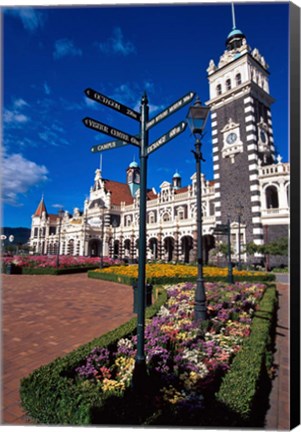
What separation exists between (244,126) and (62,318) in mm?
25803

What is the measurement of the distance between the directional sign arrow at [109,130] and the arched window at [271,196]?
2497 cm

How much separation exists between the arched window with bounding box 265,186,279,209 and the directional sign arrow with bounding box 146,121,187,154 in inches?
983

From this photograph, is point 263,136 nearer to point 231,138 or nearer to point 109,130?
point 231,138

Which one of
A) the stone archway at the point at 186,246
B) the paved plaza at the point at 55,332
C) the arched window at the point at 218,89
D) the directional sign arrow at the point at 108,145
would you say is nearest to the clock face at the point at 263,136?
the arched window at the point at 218,89

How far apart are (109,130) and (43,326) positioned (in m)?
5.35

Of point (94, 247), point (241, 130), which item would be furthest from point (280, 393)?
point (94, 247)

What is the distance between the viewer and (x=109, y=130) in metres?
3.48

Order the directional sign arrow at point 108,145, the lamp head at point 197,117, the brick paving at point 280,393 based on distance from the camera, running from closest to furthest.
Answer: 1. the brick paving at point 280,393
2. the directional sign arrow at point 108,145
3. the lamp head at point 197,117

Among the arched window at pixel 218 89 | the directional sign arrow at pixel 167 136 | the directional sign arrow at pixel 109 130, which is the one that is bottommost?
the directional sign arrow at pixel 167 136

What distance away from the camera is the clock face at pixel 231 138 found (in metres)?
27.1

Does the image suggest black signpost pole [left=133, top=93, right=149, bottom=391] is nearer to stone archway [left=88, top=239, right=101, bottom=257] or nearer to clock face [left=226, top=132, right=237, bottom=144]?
clock face [left=226, top=132, right=237, bottom=144]

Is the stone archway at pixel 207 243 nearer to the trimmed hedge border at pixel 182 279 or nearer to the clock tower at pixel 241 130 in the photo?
the clock tower at pixel 241 130

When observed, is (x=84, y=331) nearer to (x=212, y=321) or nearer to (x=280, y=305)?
(x=212, y=321)

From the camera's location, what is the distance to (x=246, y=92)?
26484mm
